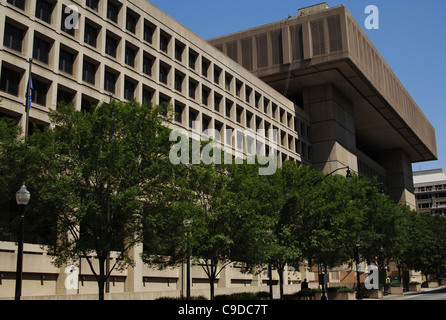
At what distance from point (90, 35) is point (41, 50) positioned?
590cm

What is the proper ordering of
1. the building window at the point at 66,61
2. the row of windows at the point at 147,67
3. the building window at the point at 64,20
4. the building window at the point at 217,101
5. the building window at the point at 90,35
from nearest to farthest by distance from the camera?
the row of windows at the point at 147,67
the building window at the point at 64,20
the building window at the point at 66,61
the building window at the point at 90,35
the building window at the point at 217,101

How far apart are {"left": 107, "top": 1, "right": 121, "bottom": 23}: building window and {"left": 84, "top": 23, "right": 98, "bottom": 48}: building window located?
8.52ft

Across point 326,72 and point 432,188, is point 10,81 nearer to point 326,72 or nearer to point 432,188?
point 326,72

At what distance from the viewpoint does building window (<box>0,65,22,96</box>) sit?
113ft

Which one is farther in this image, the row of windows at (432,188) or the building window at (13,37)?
the row of windows at (432,188)

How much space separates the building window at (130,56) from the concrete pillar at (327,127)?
38.0 m

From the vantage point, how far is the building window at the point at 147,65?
48.0m

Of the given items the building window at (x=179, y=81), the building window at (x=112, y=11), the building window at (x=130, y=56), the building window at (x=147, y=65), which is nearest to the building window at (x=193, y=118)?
the building window at (x=179, y=81)

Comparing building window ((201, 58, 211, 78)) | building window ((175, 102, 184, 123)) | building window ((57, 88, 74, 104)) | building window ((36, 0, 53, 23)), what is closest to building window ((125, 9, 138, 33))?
building window ((175, 102, 184, 123))

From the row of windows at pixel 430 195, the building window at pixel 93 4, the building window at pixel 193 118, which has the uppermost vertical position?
the building window at pixel 93 4

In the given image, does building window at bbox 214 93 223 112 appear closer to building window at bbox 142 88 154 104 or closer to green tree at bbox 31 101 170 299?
building window at bbox 142 88 154 104

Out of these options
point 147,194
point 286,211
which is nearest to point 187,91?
point 286,211

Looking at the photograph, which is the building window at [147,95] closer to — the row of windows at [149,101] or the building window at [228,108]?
the row of windows at [149,101]

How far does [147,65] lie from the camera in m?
48.4
